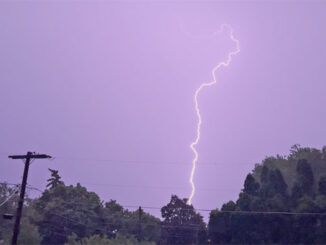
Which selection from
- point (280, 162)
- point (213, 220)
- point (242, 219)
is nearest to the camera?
point (242, 219)

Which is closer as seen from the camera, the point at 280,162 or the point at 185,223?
the point at 280,162

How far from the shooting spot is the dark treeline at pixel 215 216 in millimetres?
39375

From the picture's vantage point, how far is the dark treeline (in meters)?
39.4

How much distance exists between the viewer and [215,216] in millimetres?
43656

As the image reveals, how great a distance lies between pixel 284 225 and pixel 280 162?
47.6 feet

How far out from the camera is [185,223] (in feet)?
195

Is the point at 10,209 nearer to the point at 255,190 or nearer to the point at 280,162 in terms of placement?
the point at 255,190

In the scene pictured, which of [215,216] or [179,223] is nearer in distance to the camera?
[215,216]

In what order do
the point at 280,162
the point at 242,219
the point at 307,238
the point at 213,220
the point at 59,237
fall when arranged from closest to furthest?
the point at 307,238 → the point at 242,219 → the point at 213,220 → the point at 59,237 → the point at 280,162

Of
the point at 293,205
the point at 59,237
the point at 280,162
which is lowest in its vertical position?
the point at 59,237

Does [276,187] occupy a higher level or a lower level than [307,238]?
higher

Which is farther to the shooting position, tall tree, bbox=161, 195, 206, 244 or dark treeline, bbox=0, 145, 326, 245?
tall tree, bbox=161, 195, 206, 244

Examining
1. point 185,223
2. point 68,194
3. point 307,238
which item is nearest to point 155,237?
point 185,223

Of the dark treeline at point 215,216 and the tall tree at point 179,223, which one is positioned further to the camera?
the tall tree at point 179,223
